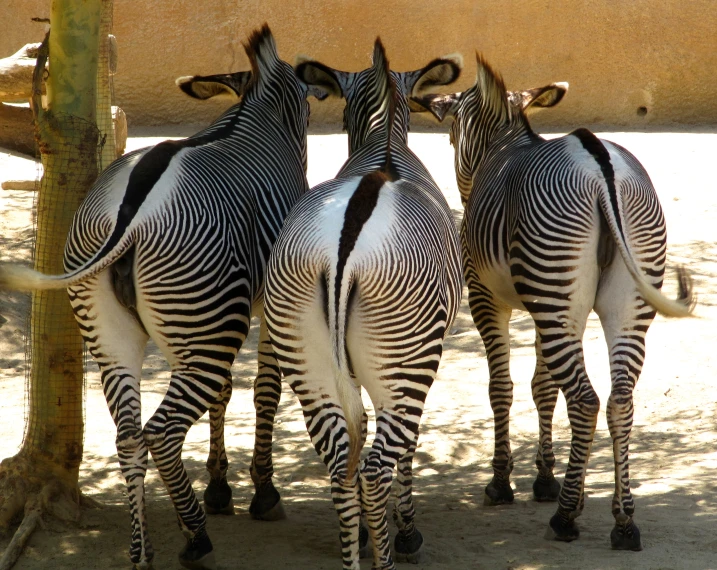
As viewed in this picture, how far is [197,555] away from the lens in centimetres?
419

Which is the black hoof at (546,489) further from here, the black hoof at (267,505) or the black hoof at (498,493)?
the black hoof at (267,505)

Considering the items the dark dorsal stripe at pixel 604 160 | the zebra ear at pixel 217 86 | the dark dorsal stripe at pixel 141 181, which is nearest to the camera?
the dark dorsal stripe at pixel 141 181

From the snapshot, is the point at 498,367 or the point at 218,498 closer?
the point at 218,498

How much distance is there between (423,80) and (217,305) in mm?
2621

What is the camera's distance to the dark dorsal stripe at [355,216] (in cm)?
347

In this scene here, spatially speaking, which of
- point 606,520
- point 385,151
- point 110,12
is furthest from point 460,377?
point 110,12

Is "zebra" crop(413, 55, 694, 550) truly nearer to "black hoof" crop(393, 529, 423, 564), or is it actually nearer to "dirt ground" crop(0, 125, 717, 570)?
"dirt ground" crop(0, 125, 717, 570)

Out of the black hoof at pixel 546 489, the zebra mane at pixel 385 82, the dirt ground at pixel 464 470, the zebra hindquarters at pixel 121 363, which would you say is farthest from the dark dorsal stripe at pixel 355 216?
the black hoof at pixel 546 489

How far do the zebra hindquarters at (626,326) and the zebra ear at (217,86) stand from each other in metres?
2.74

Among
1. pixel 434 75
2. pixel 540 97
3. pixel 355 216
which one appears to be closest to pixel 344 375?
pixel 355 216

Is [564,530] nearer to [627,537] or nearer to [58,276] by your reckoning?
[627,537]

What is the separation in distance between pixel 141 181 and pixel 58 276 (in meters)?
0.61

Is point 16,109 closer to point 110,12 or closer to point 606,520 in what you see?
point 110,12

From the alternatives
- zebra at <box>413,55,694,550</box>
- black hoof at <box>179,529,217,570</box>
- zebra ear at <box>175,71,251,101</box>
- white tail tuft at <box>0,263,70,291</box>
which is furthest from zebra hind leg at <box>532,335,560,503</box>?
white tail tuft at <box>0,263,70,291</box>
